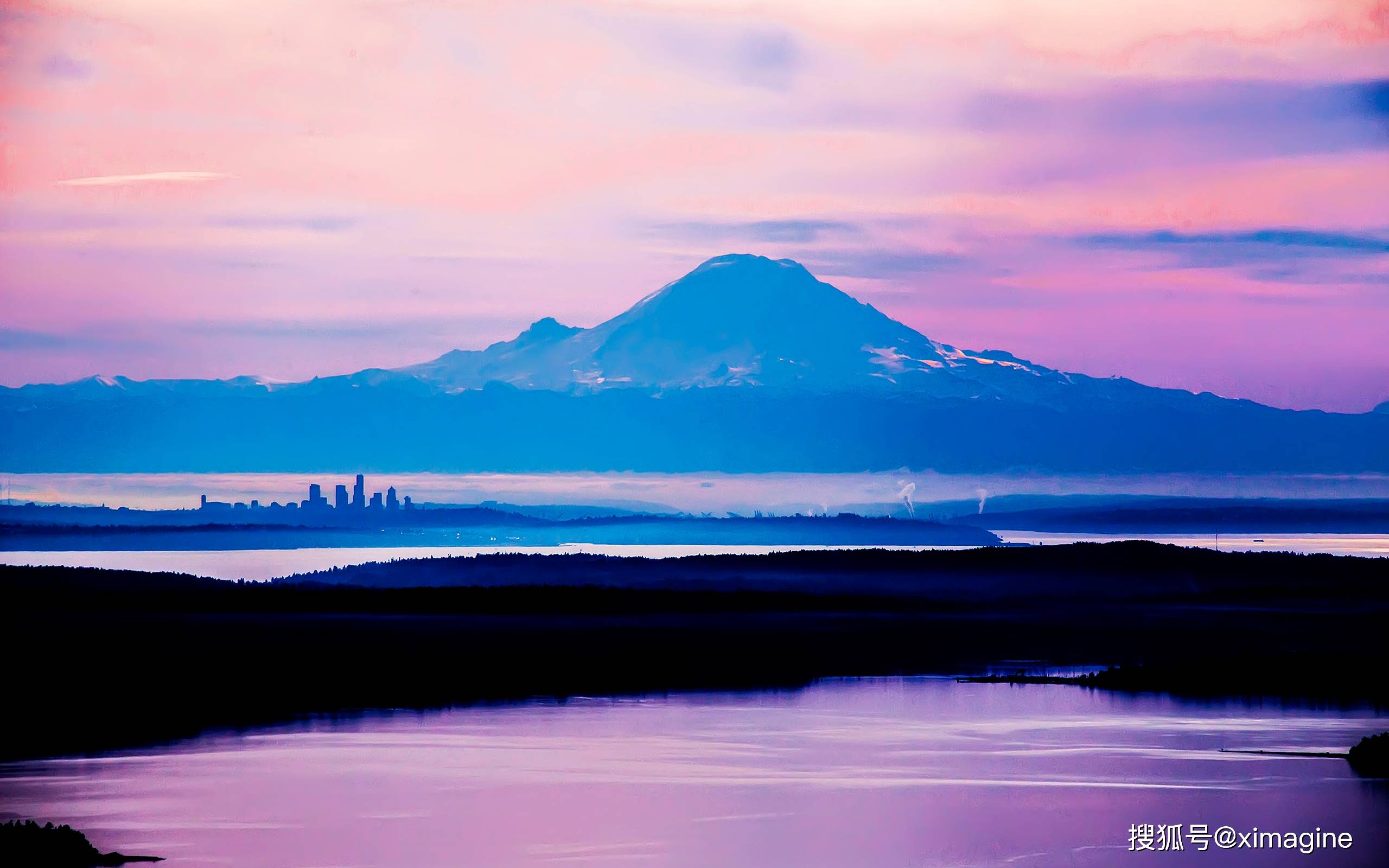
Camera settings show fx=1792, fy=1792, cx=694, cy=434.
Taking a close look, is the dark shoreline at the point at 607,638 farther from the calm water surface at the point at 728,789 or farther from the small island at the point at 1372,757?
the small island at the point at 1372,757

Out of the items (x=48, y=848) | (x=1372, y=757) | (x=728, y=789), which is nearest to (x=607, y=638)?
(x=728, y=789)

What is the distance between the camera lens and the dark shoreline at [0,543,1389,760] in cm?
5050

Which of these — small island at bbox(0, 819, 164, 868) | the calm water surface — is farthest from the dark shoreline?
small island at bbox(0, 819, 164, 868)

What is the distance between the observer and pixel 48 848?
25266 millimetres

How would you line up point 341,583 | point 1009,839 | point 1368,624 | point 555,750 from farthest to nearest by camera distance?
point 341,583 < point 1368,624 < point 555,750 < point 1009,839

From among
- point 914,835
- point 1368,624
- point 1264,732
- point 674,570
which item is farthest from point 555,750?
point 674,570

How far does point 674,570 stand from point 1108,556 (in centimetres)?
3213

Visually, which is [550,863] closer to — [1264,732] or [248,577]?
[1264,732]

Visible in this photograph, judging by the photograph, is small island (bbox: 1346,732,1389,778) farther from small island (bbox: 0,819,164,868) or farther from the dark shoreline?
small island (bbox: 0,819,164,868)

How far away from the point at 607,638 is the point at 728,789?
1448 inches

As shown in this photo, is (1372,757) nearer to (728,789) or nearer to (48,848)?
(728,789)

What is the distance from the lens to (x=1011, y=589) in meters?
118

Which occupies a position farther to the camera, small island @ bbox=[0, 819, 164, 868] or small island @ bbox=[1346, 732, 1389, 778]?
small island @ bbox=[1346, 732, 1389, 778]

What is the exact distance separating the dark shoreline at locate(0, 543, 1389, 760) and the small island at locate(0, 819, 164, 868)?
12854 mm
